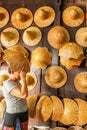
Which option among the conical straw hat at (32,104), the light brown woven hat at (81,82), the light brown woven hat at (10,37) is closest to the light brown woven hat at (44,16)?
the light brown woven hat at (10,37)

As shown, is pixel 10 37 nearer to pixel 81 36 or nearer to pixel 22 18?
pixel 22 18

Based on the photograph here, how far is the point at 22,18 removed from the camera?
11.8 ft

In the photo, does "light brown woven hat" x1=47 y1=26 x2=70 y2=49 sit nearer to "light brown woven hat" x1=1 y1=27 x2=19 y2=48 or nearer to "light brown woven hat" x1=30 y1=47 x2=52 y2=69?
"light brown woven hat" x1=30 y1=47 x2=52 y2=69

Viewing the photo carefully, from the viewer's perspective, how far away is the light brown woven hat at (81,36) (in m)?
3.44

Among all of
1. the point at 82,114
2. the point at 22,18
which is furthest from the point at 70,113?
the point at 22,18

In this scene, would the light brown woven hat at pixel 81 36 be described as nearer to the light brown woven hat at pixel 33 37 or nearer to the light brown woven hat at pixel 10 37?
the light brown woven hat at pixel 33 37

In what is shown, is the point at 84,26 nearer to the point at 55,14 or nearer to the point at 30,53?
the point at 55,14

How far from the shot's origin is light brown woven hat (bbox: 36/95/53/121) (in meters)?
3.30

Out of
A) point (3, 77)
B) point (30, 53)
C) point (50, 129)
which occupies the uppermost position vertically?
point (30, 53)

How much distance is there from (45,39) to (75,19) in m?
0.46

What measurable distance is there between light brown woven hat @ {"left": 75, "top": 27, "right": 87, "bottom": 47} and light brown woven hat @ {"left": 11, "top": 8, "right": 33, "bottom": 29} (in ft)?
2.11

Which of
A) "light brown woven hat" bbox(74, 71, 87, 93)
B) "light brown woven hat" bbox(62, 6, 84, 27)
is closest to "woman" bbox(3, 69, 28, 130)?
"light brown woven hat" bbox(74, 71, 87, 93)

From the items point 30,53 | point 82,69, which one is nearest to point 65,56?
point 82,69

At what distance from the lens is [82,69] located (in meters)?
3.44
